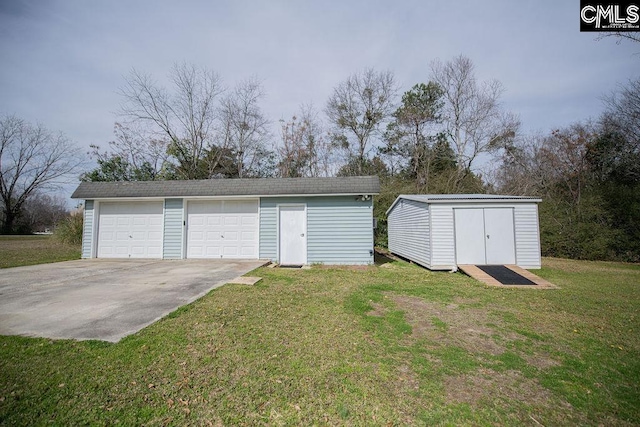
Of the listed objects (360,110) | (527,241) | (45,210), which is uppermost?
(360,110)

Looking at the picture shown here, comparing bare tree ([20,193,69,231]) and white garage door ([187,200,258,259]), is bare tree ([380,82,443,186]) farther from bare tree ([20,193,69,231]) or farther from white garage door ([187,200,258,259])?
bare tree ([20,193,69,231])

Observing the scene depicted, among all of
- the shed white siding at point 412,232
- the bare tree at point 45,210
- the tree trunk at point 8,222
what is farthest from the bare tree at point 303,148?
the bare tree at point 45,210

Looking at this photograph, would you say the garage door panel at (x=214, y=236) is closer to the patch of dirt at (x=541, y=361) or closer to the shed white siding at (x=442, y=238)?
the shed white siding at (x=442, y=238)

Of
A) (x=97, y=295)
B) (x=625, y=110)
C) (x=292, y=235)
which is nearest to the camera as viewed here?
(x=97, y=295)

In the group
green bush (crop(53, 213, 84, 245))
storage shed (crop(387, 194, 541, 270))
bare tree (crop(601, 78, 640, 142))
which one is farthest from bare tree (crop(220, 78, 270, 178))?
bare tree (crop(601, 78, 640, 142))

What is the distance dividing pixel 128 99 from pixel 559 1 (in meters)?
22.1

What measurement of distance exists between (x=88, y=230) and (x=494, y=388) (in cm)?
1337

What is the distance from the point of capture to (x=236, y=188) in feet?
32.4

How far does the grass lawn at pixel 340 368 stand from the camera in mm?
2143

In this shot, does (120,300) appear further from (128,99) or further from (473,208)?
(128,99)

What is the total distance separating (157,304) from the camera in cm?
469

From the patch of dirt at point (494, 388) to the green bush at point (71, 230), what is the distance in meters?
17.9

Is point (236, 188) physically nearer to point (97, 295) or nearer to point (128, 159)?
point (97, 295)

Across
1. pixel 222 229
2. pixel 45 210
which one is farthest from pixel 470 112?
pixel 45 210
